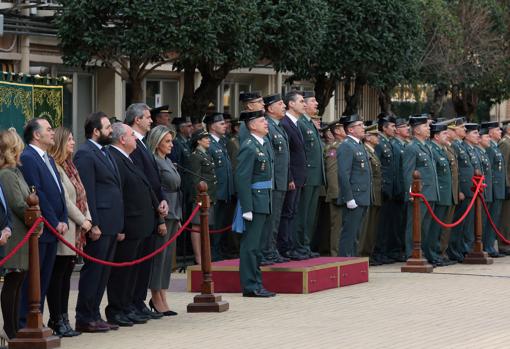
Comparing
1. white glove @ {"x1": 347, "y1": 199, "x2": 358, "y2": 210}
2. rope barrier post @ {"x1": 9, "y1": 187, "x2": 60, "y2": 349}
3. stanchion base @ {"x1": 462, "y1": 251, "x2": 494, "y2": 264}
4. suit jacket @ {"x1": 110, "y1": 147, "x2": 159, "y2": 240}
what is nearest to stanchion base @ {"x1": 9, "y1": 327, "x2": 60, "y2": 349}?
rope barrier post @ {"x1": 9, "y1": 187, "x2": 60, "y2": 349}

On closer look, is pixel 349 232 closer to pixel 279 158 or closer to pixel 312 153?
pixel 312 153

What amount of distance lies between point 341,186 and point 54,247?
754cm

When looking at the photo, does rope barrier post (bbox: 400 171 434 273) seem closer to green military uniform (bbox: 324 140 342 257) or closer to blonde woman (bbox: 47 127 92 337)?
green military uniform (bbox: 324 140 342 257)

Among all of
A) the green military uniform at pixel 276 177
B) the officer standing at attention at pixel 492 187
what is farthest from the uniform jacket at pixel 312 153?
the officer standing at attention at pixel 492 187

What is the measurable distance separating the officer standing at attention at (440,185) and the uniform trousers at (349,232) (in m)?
1.99

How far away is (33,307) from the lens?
40.8 ft

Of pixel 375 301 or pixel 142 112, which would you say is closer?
pixel 142 112

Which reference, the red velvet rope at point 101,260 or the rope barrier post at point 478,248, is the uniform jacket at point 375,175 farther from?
the red velvet rope at point 101,260

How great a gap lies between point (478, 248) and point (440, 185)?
1.35 m

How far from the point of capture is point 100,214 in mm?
13688

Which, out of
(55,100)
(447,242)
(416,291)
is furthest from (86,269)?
(447,242)

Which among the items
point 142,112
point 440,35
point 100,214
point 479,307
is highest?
point 440,35

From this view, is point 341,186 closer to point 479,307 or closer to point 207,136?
point 207,136

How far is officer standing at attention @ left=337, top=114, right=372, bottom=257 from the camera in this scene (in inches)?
779
